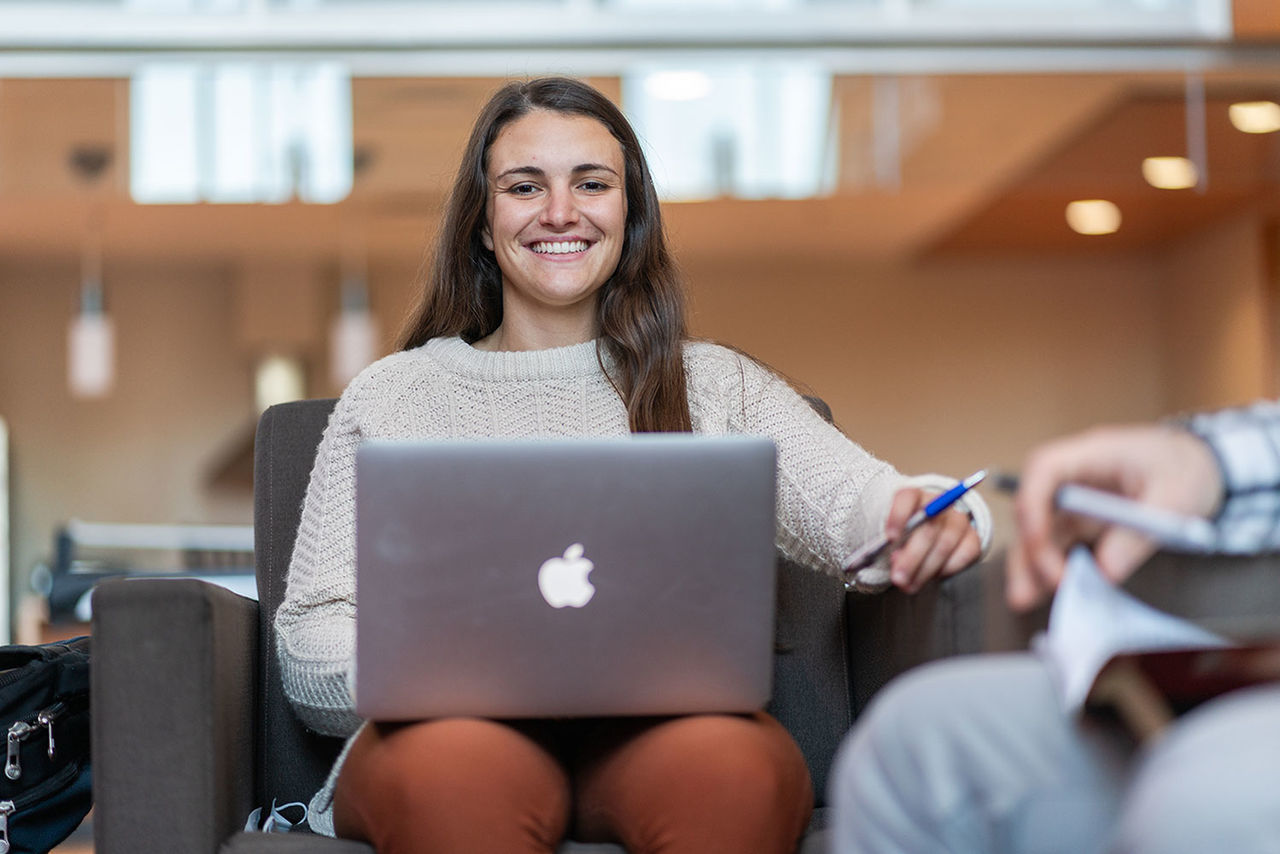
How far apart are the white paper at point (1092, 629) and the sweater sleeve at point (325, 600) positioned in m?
0.80

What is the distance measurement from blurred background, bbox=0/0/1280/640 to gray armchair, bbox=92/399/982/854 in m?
0.72

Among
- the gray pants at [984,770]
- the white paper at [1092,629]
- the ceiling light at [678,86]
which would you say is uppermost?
the ceiling light at [678,86]

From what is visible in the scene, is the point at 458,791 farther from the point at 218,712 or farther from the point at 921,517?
the point at 921,517

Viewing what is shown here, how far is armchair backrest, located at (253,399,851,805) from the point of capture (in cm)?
174

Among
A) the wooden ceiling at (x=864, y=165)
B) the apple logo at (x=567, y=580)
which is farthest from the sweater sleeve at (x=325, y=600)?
the wooden ceiling at (x=864, y=165)

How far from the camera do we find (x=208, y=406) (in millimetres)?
7793

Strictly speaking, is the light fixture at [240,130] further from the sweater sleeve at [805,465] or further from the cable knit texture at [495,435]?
the sweater sleeve at [805,465]

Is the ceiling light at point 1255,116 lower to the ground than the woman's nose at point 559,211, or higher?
higher

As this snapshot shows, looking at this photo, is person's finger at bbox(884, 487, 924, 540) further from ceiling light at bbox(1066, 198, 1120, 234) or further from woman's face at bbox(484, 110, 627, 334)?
ceiling light at bbox(1066, 198, 1120, 234)

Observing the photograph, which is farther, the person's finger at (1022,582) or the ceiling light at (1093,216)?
the ceiling light at (1093,216)

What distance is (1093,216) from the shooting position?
655 centimetres

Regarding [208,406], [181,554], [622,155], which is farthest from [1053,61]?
[208,406]

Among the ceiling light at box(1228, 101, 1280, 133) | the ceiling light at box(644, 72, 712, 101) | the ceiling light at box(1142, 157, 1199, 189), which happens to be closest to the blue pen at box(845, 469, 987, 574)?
the ceiling light at box(644, 72, 712, 101)

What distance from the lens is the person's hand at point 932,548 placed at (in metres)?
1.36
